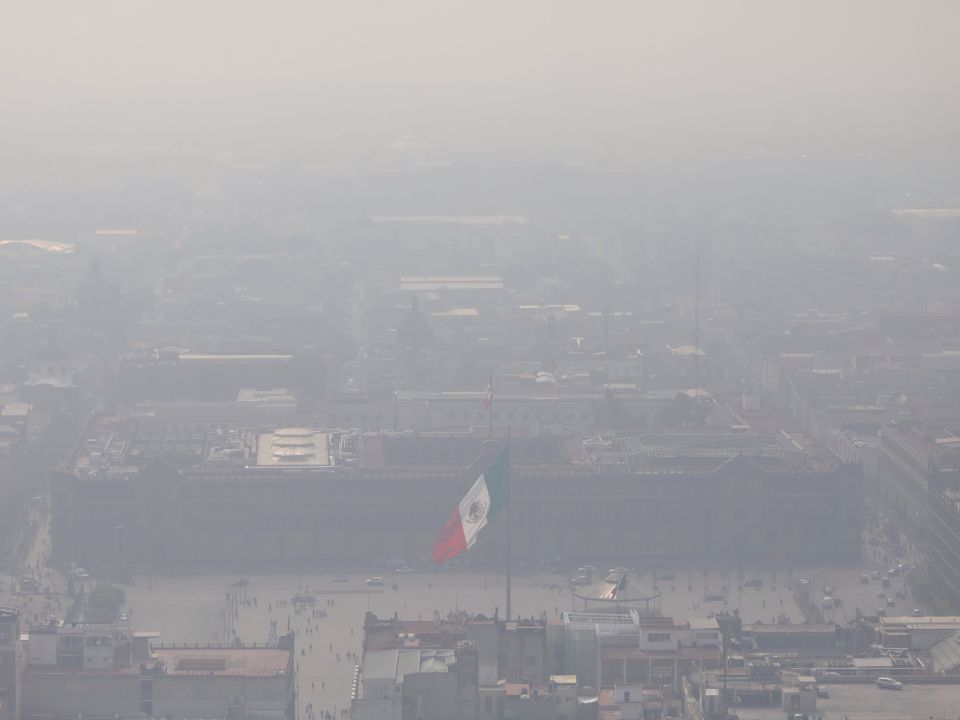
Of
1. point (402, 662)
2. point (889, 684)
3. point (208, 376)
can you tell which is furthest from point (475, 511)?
point (208, 376)

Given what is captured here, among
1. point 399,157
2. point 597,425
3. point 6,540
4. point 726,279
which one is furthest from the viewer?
point 399,157

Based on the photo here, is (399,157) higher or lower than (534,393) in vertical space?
higher

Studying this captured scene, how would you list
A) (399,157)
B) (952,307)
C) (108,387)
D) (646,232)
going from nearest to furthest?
1. (108,387)
2. (952,307)
3. (646,232)
4. (399,157)

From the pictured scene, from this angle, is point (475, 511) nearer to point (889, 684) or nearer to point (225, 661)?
point (225, 661)

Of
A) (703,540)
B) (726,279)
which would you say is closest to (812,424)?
(703,540)

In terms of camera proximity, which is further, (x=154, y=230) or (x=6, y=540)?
(x=154, y=230)

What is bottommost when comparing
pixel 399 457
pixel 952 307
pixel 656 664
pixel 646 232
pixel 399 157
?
pixel 656 664

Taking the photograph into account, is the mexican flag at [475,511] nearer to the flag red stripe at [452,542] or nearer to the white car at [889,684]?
the flag red stripe at [452,542]

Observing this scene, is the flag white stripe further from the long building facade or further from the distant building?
the distant building

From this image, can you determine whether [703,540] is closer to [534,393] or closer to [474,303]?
[534,393]
